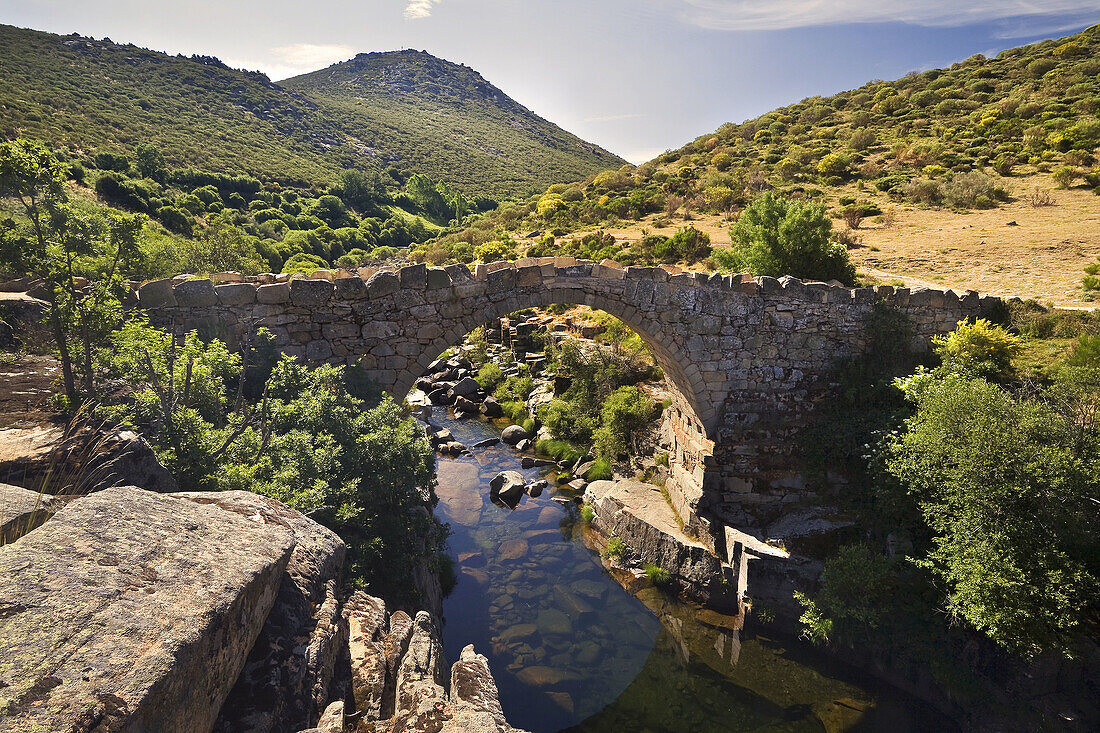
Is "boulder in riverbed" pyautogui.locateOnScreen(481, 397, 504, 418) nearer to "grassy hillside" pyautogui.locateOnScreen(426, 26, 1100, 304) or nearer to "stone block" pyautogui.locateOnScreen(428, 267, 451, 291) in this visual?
"grassy hillside" pyautogui.locateOnScreen(426, 26, 1100, 304)

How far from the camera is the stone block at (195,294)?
8156mm

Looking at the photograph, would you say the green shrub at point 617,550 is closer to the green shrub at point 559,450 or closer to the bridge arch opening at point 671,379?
the bridge arch opening at point 671,379

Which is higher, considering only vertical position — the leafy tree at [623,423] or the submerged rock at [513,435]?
the leafy tree at [623,423]

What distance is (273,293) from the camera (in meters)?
8.62

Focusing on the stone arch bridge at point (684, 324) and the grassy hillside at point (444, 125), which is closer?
the stone arch bridge at point (684, 324)

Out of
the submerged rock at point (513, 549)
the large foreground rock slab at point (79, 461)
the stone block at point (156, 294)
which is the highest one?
the stone block at point (156, 294)

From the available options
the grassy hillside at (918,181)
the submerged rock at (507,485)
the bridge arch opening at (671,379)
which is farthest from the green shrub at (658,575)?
the grassy hillside at (918,181)

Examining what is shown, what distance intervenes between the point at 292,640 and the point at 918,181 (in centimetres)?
2969

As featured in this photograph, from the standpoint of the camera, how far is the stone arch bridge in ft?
29.0

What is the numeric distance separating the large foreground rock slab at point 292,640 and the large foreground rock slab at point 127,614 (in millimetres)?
187

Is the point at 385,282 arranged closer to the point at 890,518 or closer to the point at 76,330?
the point at 76,330

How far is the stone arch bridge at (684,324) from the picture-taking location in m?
8.84

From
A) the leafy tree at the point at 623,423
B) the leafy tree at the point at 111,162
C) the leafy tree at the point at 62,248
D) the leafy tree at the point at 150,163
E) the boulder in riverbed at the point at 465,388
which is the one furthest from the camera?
the leafy tree at the point at 150,163

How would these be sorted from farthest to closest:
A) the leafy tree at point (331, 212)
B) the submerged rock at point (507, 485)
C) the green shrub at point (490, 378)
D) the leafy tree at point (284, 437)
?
the leafy tree at point (331, 212) → the green shrub at point (490, 378) → the submerged rock at point (507, 485) → the leafy tree at point (284, 437)
